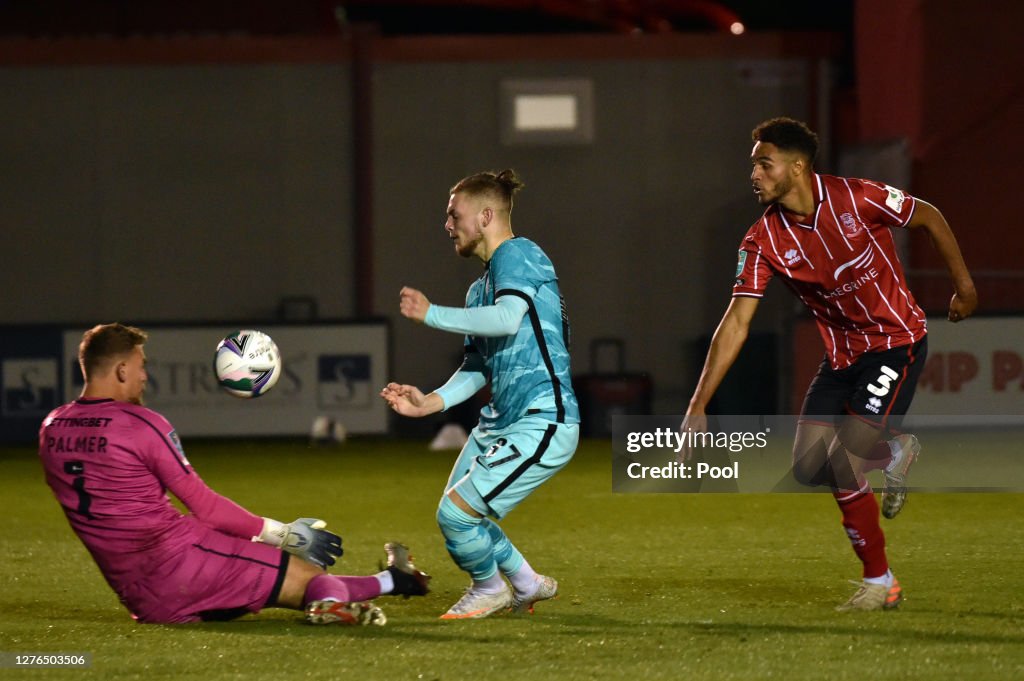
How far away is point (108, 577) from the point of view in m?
6.34

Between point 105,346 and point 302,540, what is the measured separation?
3.57ft

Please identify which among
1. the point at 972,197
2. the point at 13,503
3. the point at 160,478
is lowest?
the point at 13,503

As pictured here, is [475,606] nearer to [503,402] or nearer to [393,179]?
[503,402]

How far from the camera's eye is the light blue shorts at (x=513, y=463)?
6.30m

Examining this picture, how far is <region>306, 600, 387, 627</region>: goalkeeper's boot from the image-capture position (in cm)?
627

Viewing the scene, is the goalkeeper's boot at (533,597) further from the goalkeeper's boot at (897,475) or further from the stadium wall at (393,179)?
the stadium wall at (393,179)

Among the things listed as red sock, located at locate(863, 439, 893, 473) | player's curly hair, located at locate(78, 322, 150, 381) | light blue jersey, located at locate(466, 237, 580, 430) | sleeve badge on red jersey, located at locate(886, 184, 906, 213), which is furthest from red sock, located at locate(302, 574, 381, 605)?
sleeve badge on red jersey, located at locate(886, 184, 906, 213)

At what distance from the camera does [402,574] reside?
671 cm

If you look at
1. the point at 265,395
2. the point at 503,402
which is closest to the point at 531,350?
the point at 503,402

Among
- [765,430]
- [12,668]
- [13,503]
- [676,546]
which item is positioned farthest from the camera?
[765,430]

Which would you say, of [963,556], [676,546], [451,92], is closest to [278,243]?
[451,92]

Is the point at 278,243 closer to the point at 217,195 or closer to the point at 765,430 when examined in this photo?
the point at 217,195

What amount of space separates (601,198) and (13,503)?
8852 mm

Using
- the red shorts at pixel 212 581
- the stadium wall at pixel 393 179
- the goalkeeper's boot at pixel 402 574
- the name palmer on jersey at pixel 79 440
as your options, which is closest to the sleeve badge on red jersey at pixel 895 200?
the goalkeeper's boot at pixel 402 574
